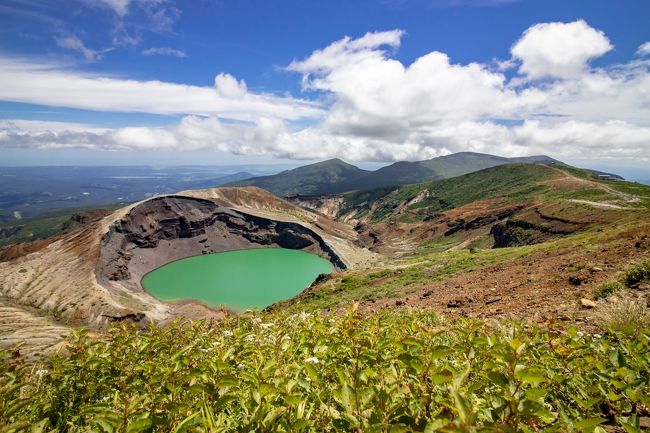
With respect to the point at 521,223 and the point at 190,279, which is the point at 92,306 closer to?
the point at 190,279

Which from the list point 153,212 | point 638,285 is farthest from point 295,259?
point 638,285

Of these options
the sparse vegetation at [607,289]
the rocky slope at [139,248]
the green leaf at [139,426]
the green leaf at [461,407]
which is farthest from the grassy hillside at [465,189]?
the green leaf at [139,426]

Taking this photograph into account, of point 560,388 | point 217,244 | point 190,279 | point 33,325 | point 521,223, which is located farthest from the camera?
point 217,244

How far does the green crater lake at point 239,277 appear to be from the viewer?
71.8 metres

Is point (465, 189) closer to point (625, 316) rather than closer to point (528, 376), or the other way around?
point (625, 316)

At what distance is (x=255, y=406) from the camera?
2082mm

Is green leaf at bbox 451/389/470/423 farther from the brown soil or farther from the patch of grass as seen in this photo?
the brown soil

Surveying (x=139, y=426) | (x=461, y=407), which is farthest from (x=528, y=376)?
(x=139, y=426)

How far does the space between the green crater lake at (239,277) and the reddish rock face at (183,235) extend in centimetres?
348

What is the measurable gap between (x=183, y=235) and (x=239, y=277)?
37.0 m

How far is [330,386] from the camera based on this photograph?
10.7ft

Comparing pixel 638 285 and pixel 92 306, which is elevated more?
pixel 638 285

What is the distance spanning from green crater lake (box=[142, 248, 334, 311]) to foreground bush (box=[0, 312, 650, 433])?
5838 cm

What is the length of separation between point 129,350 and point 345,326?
2842mm
